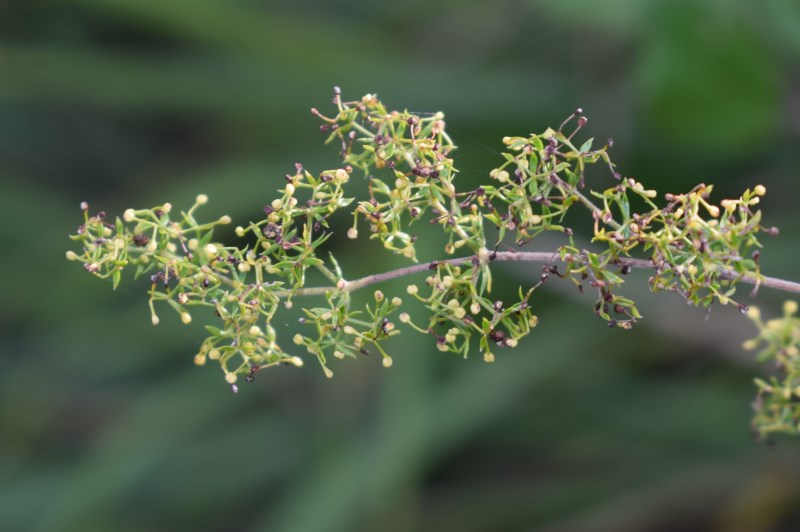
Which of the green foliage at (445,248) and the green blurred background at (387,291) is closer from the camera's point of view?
the green foliage at (445,248)

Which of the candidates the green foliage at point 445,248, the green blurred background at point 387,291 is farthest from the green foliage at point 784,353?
the green blurred background at point 387,291

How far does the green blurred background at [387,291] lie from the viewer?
2736 millimetres

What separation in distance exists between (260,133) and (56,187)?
0.91 m

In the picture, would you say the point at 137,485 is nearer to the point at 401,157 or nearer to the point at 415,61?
the point at 415,61

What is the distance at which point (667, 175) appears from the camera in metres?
2.90

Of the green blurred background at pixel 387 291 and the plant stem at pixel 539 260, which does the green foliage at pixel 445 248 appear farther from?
the green blurred background at pixel 387 291

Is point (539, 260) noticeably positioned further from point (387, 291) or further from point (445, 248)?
point (387, 291)

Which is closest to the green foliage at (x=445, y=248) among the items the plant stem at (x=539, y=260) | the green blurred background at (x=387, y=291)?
the plant stem at (x=539, y=260)

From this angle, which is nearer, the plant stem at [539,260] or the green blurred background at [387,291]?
the plant stem at [539,260]

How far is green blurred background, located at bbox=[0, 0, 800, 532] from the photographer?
2.74m

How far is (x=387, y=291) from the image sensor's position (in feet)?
9.37

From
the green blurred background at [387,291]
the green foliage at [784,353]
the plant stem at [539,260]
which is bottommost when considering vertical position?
the green foliage at [784,353]

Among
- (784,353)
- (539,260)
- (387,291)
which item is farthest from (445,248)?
(387,291)

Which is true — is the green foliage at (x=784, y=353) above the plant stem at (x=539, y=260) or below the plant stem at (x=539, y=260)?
below
